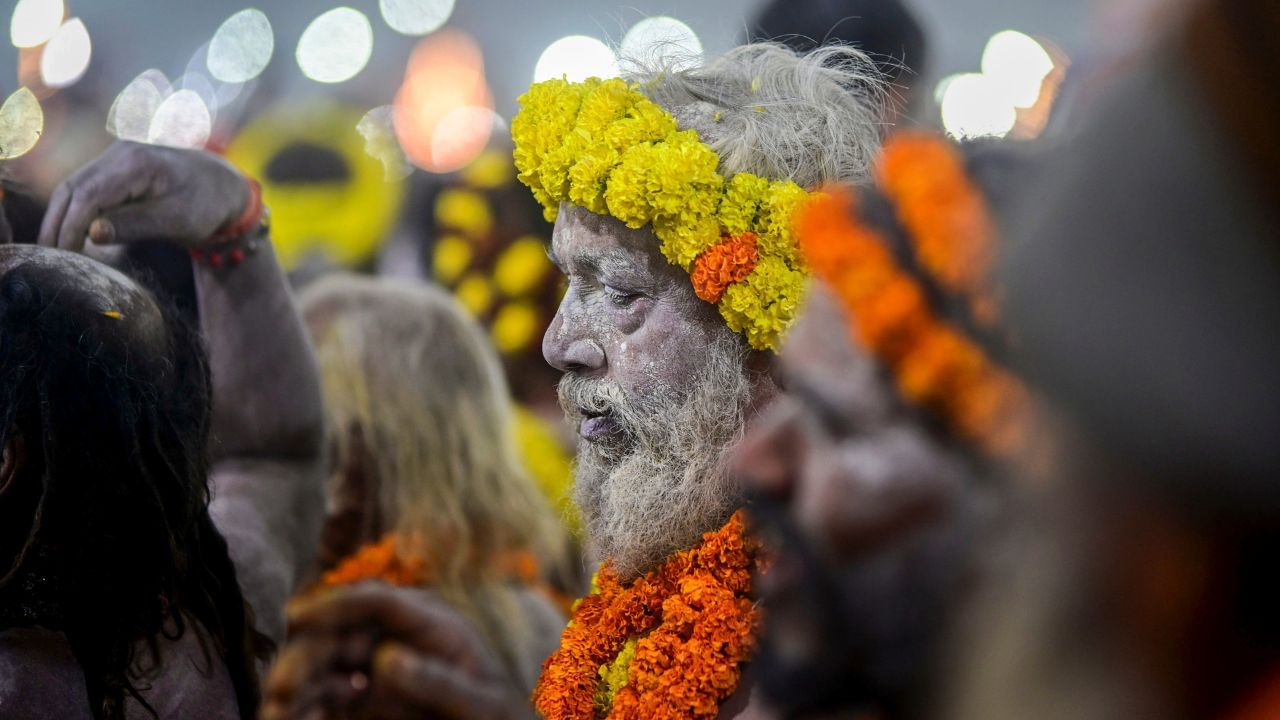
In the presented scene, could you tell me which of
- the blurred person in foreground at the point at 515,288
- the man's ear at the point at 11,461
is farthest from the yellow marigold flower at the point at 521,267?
the man's ear at the point at 11,461

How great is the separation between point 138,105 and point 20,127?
107 inches

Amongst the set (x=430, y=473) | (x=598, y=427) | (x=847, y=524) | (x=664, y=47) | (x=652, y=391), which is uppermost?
(x=664, y=47)

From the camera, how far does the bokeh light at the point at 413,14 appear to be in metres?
6.08

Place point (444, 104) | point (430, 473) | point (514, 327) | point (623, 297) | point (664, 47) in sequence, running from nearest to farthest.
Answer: point (623, 297) < point (664, 47) < point (430, 473) < point (514, 327) < point (444, 104)

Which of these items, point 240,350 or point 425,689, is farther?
point 425,689

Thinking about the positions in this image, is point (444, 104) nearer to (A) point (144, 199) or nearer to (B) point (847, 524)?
(A) point (144, 199)

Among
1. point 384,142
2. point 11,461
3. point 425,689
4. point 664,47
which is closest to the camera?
point 11,461

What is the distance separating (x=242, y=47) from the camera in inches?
234

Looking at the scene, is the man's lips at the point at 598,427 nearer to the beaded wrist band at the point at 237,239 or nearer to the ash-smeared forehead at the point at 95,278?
the ash-smeared forehead at the point at 95,278

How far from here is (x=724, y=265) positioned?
2.15 metres

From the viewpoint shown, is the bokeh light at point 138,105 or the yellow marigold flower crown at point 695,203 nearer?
the yellow marigold flower crown at point 695,203

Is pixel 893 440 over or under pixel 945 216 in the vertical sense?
under

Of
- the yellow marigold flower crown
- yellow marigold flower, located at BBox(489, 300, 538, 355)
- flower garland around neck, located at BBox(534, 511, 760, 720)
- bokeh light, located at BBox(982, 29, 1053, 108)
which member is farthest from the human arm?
bokeh light, located at BBox(982, 29, 1053, 108)

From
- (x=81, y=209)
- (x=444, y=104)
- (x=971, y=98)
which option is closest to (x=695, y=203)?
(x=81, y=209)
